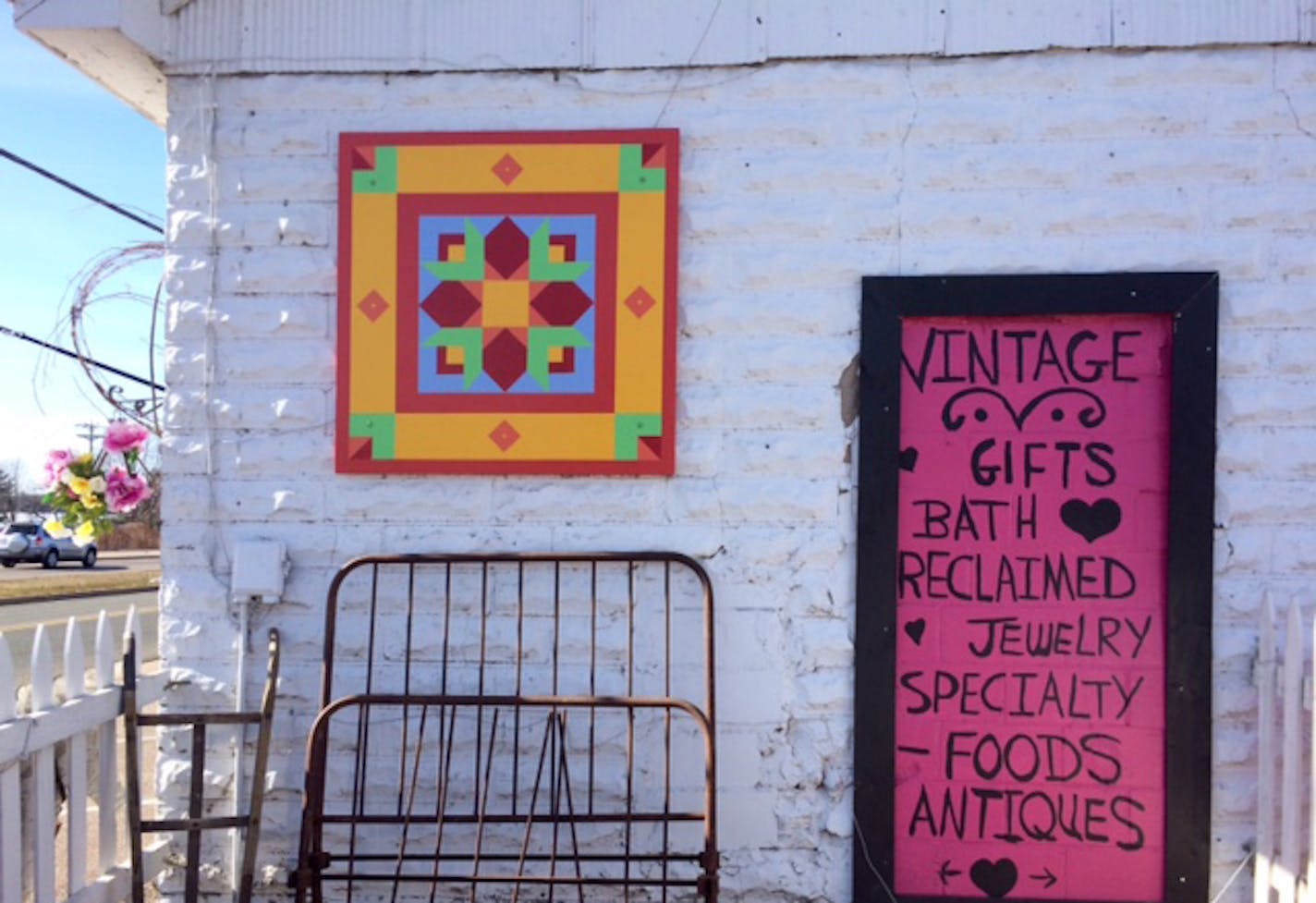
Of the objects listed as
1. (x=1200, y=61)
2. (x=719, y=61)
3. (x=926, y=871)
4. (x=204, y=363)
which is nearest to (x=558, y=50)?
(x=719, y=61)

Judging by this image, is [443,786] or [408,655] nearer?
[443,786]

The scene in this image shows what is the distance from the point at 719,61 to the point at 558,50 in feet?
1.85

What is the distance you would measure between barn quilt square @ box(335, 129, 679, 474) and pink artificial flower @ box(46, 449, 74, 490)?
1.88 m

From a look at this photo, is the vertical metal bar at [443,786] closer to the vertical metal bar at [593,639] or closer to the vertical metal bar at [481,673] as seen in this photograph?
the vertical metal bar at [481,673]

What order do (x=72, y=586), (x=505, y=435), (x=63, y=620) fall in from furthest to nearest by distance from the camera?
(x=72, y=586) → (x=63, y=620) → (x=505, y=435)

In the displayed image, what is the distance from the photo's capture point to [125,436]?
459 centimetres

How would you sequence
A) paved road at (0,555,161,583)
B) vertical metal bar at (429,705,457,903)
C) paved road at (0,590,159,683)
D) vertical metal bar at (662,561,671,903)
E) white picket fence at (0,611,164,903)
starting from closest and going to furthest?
white picket fence at (0,611,164,903) < vertical metal bar at (429,705,457,903) < vertical metal bar at (662,561,671,903) < paved road at (0,590,159,683) < paved road at (0,555,161,583)

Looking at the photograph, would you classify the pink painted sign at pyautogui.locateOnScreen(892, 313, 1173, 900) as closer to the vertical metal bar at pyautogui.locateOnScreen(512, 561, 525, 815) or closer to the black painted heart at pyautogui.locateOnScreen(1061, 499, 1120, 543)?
the black painted heart at pyautogui.locateOnScreen(1061, 499, 1120, 543)

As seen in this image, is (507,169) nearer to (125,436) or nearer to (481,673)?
(481,673)

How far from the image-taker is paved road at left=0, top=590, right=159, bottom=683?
1146 cm

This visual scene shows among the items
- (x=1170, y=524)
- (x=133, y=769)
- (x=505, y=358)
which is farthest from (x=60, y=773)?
(x=1170, y=524)

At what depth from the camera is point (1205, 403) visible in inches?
133

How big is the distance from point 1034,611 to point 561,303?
191 cm

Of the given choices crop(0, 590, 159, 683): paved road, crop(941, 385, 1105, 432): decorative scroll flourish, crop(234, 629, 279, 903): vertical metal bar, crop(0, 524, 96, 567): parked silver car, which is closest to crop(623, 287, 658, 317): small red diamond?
crop(941, 385, 1105, 432): decorative scroll flourish
